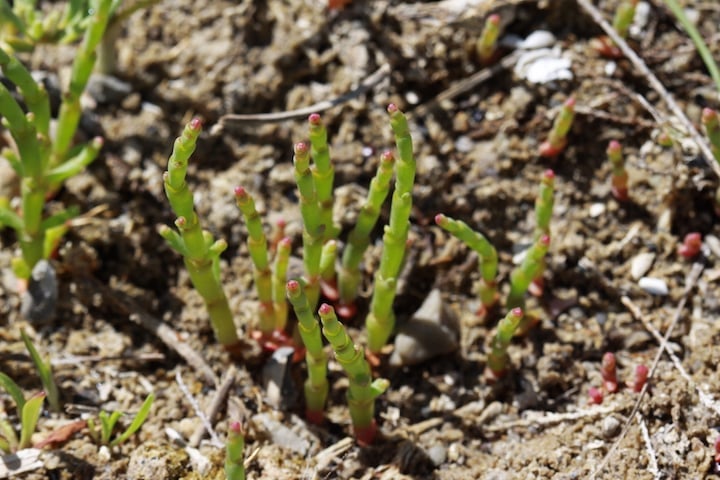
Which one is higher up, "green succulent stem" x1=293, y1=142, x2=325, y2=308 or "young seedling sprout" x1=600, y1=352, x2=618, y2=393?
"green succulent stem" x1=293, y1=142, x2=325, y2=308

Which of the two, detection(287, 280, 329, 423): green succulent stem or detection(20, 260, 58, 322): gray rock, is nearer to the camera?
detection(287, 280, 329, 423): green succulent stem

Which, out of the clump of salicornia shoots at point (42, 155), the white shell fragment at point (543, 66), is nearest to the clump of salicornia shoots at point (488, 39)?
the white shell fragment at point (543, 66)

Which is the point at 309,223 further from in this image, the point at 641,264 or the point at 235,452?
the point at 641,264

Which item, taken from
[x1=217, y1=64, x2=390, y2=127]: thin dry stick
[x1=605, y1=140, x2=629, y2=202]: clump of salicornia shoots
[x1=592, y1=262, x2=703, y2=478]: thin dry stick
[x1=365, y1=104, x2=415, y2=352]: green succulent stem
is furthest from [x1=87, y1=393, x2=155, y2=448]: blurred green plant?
[x1=605, y1=140, x2=629, y2=202]: clump of salicornia shoots

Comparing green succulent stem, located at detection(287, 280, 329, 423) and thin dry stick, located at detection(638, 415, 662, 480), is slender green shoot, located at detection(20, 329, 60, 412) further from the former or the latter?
thin dry stick, located at detection(638, 415, 662, 480)

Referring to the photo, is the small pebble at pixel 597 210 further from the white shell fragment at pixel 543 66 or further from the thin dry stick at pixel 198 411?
the thin dry stick at pixel 198 411

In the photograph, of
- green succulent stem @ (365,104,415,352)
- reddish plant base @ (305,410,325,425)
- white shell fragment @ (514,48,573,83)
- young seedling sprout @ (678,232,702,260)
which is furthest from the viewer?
white shell fragment @ (514,48,573,83)

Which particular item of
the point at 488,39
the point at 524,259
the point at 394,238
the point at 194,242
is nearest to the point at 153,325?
the point at 194,242
